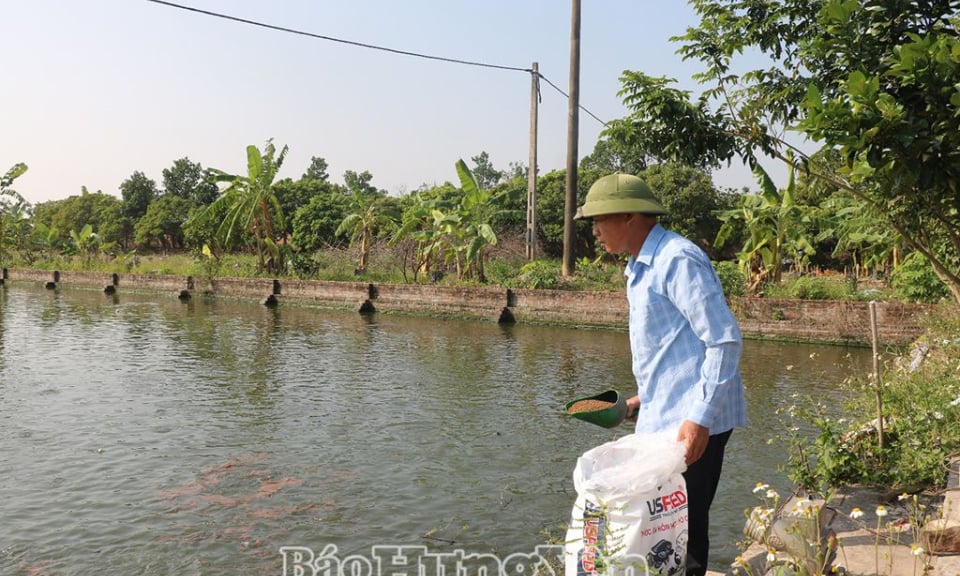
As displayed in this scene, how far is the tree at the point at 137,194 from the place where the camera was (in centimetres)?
5138

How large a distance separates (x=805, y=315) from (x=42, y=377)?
12.9 meters

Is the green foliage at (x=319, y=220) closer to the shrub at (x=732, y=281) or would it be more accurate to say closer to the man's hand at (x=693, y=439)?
the shrub at (x=732, y=281)

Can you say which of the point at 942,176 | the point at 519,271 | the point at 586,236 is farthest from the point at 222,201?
the point at 942,176

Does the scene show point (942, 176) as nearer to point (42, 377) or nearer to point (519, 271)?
point (42, 377)

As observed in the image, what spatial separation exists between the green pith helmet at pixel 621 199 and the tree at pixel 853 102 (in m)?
1.93

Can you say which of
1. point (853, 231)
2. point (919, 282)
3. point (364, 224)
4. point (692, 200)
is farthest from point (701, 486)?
point (692, 200)

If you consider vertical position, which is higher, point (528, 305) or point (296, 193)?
point (296, 193)

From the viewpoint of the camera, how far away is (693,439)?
264 centimetres

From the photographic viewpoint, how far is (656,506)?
2.61 metres

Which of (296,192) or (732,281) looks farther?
(296,192)

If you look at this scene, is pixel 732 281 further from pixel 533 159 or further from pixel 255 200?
pixel 255 200

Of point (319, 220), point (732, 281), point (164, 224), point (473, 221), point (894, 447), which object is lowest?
point (894, 447)

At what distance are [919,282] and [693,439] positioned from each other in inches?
553

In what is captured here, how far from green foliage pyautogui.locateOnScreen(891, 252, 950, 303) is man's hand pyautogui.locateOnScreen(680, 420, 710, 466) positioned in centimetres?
1358
